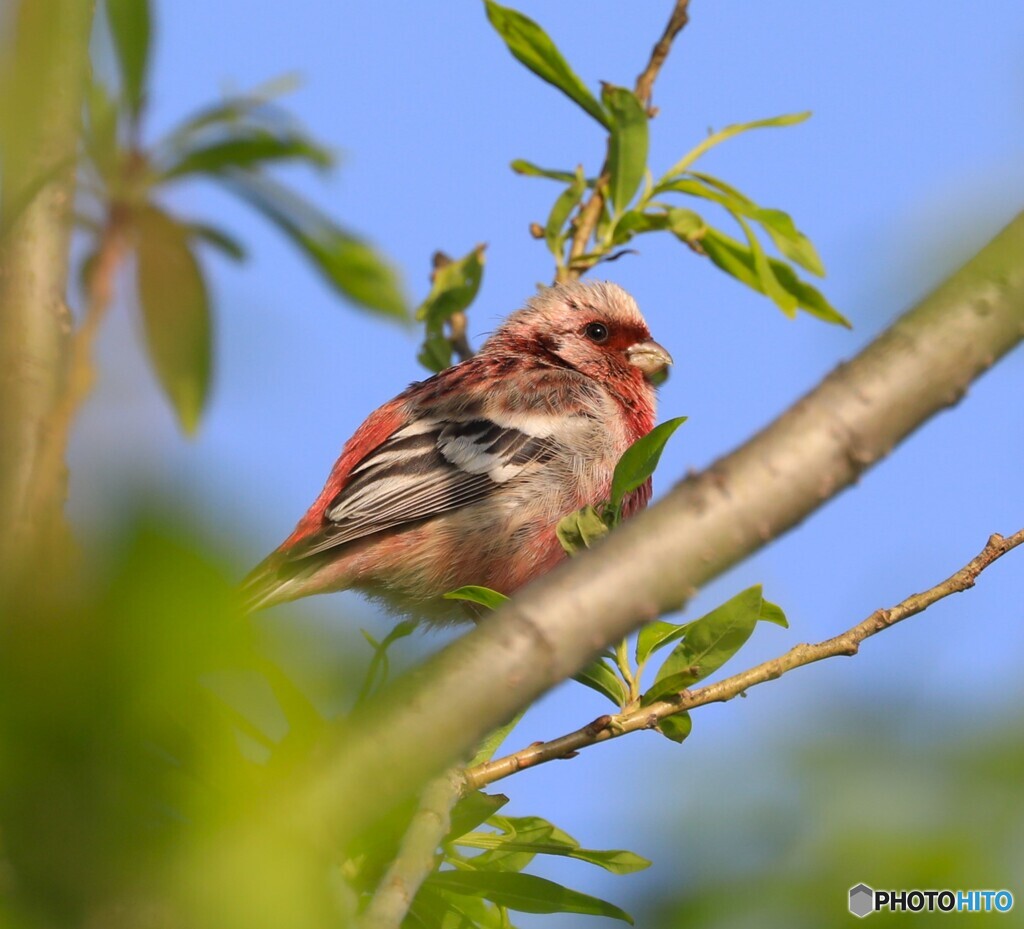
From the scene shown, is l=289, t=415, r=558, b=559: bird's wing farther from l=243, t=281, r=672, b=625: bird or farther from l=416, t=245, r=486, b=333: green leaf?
l=416, t=245, r=486, b=333: green leaf

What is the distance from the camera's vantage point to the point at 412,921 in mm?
3250

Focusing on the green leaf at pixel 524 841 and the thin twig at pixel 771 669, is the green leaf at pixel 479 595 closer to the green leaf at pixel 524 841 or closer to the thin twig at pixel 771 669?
the thin twig at pixel 771 669

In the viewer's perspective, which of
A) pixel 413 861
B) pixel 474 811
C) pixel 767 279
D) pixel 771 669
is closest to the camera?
pixel 413 861

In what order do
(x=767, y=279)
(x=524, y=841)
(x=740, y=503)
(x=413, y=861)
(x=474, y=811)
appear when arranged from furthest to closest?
1. (x=767, y=279)
2. (x=524, y=841)
3. (x=474, y=811)
4. (x=413, y=861)
5. (x=740, y=503)

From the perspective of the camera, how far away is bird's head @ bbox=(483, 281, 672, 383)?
8219 mm

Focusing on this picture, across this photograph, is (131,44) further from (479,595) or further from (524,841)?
(524,841)

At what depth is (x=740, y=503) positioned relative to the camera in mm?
1784

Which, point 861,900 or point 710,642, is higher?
point 710,642

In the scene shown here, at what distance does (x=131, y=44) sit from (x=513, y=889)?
2651mm

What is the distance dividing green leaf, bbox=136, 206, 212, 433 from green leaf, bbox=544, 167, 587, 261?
124 inches

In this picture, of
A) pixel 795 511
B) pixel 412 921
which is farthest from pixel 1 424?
pixel 412 921

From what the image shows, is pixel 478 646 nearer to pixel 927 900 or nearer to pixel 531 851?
pixel 927 900

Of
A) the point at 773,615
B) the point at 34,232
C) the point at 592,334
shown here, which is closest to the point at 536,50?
the point at 592,334

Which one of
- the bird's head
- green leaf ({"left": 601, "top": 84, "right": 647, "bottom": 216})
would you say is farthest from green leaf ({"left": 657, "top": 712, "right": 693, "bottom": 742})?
the bird's head
